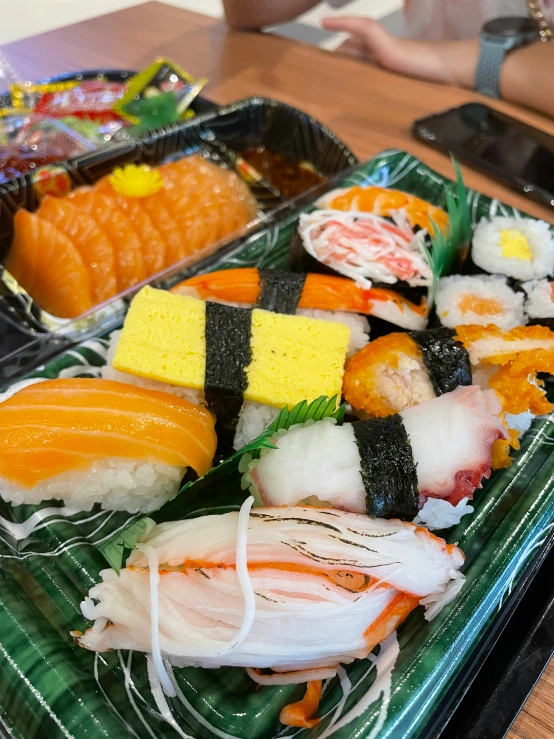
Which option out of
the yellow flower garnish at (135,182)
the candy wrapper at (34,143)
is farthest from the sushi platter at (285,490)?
the candy wrapper at (34,143)

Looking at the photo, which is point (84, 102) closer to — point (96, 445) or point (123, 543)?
point (96, 445)

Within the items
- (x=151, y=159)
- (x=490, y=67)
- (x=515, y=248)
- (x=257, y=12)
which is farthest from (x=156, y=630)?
(x=257, y=12)

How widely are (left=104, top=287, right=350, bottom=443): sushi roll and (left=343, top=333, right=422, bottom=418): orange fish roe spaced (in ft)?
0.15

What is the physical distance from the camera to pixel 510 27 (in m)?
3.18

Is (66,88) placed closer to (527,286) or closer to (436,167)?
(436,167)

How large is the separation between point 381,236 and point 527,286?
0.53m

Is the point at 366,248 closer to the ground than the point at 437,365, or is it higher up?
higher up

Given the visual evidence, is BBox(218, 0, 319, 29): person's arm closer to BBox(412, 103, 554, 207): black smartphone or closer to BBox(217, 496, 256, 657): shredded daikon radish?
BBox(412, 103, 554, 207): black smartphone

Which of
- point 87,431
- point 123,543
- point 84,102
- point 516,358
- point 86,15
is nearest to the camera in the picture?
point 123,543

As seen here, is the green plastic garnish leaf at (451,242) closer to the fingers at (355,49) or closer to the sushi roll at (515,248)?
the sushi roll at (515,248)

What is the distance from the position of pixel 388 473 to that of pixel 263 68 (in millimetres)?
3111

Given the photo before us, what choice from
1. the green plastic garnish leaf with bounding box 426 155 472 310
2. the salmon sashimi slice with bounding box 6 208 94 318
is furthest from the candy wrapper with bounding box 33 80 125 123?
the green plastic garnish leaf with bounding box 426 155 472 310

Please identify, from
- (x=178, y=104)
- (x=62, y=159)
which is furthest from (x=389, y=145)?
(x=62, y=159)

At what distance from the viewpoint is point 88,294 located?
6.44 ft
